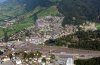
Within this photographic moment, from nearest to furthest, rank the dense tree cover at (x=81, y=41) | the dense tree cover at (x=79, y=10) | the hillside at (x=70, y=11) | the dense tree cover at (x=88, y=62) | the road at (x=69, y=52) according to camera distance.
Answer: the dense tree cover at (x=88, y=62)
the road at (x=69, y=52)
the dense tree cover at (x=81, y=41)
the dense tree cover at (x=79, y=10)
the hillside at (x=70, y=11)

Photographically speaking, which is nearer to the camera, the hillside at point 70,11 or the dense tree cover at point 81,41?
the dense tree cover at point 81,41

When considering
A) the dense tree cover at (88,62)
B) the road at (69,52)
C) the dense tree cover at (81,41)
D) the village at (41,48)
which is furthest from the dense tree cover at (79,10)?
the dense tree cover at (88,62)

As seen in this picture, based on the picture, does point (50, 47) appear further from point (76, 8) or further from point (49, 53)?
point (76, 8)

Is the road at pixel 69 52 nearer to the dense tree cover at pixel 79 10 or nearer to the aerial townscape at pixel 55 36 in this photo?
the aerial townscape at pixel 55 36

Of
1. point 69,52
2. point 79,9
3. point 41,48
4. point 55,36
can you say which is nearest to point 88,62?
point 69,52

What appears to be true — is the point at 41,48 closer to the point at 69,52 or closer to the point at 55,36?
the point at 69,52

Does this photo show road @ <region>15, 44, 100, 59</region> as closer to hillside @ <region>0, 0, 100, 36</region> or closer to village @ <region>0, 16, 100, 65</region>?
village @ <region>0, 16, 100, 65</region>

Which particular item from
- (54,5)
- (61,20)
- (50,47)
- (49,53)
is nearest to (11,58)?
(49,53)
